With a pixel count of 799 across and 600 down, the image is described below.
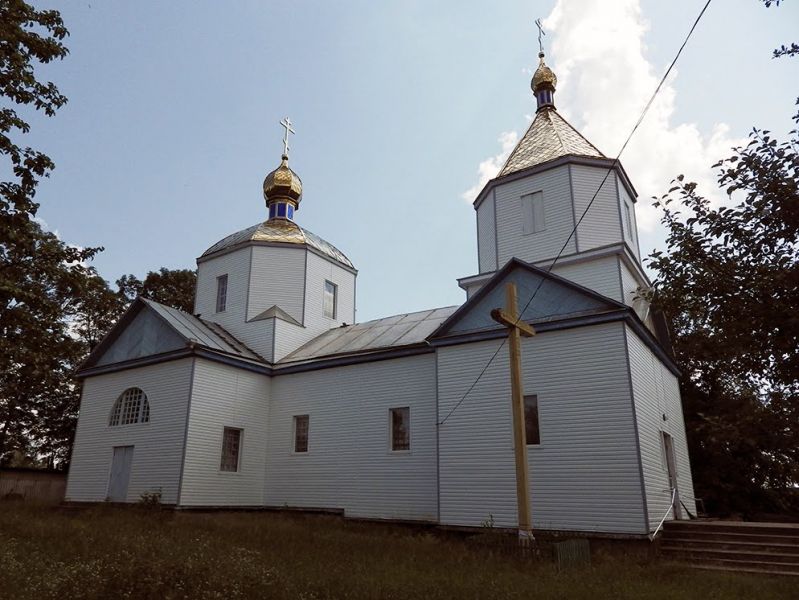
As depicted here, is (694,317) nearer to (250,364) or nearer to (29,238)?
(29,238)

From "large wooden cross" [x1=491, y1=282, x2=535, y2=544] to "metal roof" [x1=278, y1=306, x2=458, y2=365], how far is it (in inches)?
258

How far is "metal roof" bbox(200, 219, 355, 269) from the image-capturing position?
78.1ft

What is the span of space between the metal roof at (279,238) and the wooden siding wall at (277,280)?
A: 15.7 inches

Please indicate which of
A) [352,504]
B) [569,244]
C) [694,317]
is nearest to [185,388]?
[352,504]

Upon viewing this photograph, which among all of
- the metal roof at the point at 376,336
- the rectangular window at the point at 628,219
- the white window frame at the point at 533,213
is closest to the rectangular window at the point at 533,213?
the white window frame at the point at 533,213

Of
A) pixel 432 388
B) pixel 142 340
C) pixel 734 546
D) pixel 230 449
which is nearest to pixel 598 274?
pixel 432 388

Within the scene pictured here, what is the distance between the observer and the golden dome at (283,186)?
25938 millimetres

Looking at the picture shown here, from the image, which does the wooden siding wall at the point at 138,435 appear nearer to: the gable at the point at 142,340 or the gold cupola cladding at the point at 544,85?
the gable at the point at 142,340

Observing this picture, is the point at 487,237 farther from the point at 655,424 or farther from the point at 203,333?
the point at 203,333

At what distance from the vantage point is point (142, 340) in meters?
20.5

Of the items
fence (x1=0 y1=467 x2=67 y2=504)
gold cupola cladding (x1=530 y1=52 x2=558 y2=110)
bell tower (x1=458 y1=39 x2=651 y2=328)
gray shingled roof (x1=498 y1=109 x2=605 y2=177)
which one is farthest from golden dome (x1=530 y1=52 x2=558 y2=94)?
fence (x1=0 y1=467 x2=67 y2=504)

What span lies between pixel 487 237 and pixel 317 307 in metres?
8.27

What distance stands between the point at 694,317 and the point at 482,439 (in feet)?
23.3

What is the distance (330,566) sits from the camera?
9453 mm
